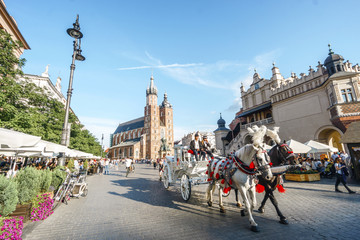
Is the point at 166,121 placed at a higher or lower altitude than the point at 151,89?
lower

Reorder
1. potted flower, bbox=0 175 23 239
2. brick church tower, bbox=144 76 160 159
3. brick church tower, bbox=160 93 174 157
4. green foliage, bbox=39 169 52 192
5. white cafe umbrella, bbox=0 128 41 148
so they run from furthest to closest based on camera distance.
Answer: brick church tower, bbox=160 93 174 157
brick church tower, bbox=144 76 160 159
green foliage, bbox=39 169 52 192
white cafe umbrella, bbox=0 128 41 148
potted flower, bbox=0 175 23 239

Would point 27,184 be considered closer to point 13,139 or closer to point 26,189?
point 26,189

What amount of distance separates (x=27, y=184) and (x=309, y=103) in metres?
24.8

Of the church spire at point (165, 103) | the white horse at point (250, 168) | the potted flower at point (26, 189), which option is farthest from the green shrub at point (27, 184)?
the church spire at point (165, 103)

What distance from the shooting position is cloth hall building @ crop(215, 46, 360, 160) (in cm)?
1570

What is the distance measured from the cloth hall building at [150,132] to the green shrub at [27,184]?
68.3 m

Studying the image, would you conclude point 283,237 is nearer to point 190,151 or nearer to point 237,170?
point 237,170

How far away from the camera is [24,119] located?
29.7 feet

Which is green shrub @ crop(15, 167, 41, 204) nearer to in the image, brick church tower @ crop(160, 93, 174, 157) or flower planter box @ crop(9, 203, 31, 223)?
flower planter box @ crop(9, 203, 31, 223)

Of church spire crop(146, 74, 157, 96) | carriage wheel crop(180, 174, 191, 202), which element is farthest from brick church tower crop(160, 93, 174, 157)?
carriage wheel crop(180, 174, 191, 202)

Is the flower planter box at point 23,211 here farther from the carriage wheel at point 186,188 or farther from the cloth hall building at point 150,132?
the cloth hall building at point 150,132

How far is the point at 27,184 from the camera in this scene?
16.0 feet

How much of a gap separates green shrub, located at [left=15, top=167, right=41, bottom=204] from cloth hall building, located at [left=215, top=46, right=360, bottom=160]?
17452 mm

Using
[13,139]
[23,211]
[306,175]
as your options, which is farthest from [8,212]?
[306,175]
